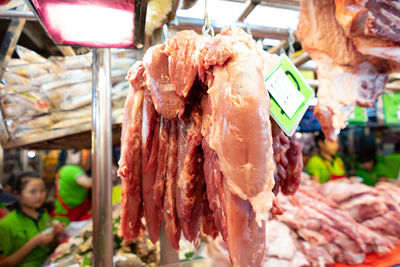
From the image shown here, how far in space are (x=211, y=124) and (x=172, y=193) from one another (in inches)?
17.9

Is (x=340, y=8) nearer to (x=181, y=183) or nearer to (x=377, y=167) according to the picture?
(x=181, y=183)

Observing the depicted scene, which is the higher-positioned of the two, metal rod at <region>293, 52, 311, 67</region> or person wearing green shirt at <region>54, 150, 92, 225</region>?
metal rod at <region>293, 52, 311, 67</region>

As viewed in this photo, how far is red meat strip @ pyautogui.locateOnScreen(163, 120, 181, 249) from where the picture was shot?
1258 millimetres

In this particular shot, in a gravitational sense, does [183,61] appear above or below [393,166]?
above

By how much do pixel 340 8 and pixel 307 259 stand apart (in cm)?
181

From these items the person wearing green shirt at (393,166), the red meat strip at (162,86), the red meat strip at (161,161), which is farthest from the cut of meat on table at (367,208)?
the person wearing green shirt at (393,166)

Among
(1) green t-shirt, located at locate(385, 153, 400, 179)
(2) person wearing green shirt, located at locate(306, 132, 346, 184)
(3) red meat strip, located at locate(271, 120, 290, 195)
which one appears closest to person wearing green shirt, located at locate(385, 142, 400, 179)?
(1) green t-shirt, located at locate(385, 153, 400, 179)

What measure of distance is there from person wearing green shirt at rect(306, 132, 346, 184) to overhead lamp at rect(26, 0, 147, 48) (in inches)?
181

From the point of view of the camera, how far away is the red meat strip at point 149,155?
1.26m

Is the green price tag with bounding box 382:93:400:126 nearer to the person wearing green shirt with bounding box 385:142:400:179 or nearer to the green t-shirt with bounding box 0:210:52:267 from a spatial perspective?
the person wearing green shirt with bounding box 385:142:400:179

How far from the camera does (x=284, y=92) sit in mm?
1245

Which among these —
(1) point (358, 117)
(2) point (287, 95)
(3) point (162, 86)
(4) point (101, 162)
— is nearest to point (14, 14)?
(4) point (101, 162)

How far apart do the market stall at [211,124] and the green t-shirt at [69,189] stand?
1.86 meters

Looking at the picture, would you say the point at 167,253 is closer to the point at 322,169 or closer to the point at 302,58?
the point at 302,58
